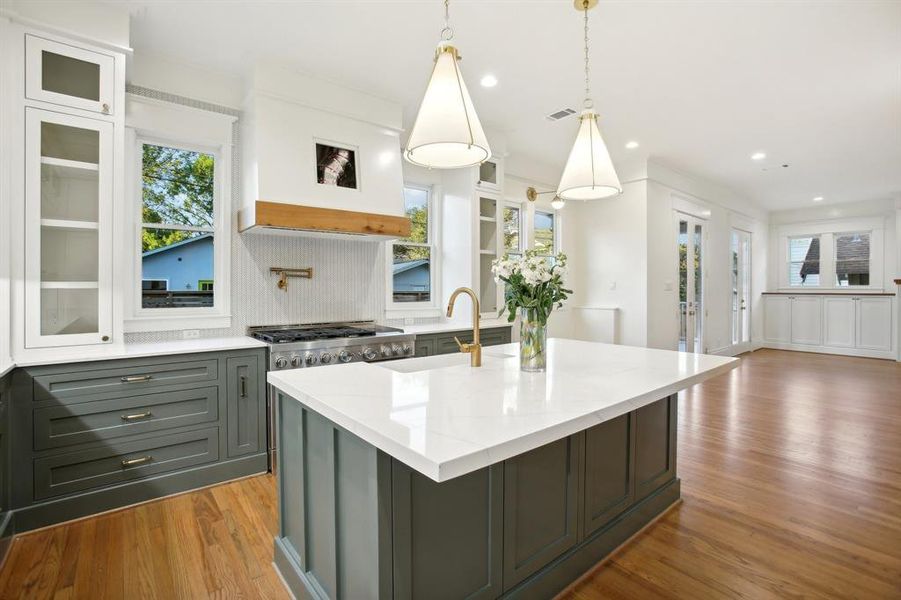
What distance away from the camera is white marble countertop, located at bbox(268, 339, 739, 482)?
1.06 metres

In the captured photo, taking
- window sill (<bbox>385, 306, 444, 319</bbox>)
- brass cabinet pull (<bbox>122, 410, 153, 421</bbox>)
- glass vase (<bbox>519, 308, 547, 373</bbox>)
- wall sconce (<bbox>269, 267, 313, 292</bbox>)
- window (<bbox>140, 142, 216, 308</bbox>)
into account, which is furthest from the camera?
window sill (<bbox>385, 306, 444, 319</bbox>)

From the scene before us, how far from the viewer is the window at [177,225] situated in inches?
123

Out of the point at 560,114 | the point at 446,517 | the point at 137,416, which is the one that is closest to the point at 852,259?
the point at 560,114

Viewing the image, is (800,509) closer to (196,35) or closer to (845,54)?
(845,54)

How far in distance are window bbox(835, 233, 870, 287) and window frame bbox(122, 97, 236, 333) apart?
10.5 meters

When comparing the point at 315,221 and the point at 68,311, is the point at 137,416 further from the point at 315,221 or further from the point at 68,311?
the point at 315,221

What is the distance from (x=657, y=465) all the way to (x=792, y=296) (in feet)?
27.7

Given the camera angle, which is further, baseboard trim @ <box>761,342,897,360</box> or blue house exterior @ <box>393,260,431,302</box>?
baseboard trim @ <box>761,342,897,360</box>

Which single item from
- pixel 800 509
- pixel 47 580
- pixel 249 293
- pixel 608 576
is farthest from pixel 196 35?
pixel 800 509

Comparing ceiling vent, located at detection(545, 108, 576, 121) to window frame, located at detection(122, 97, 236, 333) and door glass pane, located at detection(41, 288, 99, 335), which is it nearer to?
window frame, located at detection(122, 97, 236, 333)

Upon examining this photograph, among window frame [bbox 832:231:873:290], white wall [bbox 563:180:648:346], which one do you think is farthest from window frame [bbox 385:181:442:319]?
window frame [bbox 832:231:873:290]

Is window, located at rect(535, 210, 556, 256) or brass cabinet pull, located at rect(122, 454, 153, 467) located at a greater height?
window, located at rect(535, 210, 556, 256)

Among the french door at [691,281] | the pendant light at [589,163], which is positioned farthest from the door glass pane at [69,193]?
the french door at [691,281]

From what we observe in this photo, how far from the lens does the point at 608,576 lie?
192 cm
